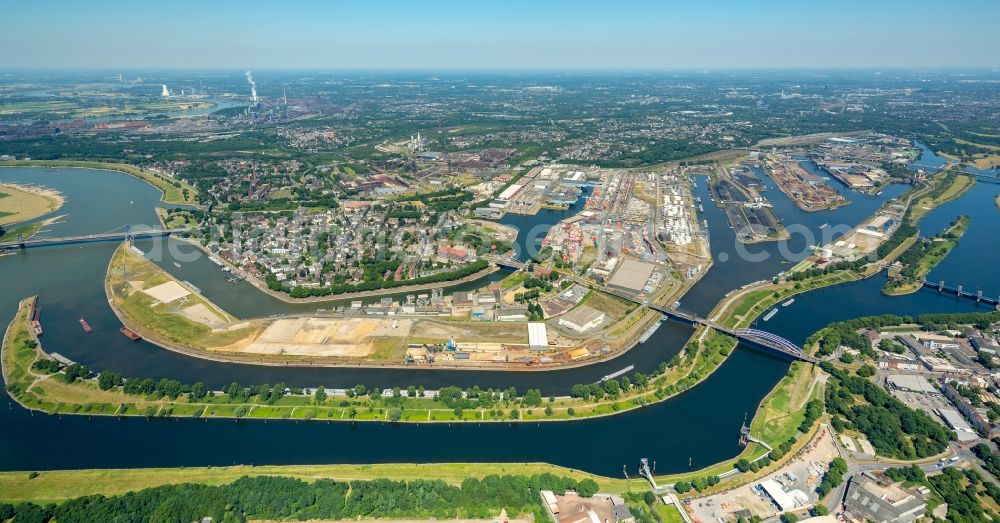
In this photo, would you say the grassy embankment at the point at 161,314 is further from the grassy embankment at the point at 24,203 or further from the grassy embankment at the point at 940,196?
the grassy embankment at the point at 940,196

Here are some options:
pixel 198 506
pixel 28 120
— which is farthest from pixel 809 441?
pixel 28 120

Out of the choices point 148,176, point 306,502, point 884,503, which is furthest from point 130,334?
point 148,176

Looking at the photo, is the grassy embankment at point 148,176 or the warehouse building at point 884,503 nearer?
the warehouse building at point 884,503

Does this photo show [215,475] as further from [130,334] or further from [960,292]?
[960,292]

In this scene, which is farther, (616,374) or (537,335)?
(537,335)

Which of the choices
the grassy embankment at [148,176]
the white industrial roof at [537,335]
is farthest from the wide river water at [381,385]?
the grassy embankment at [148,176]

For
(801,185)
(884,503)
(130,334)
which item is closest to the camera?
(884,503)
